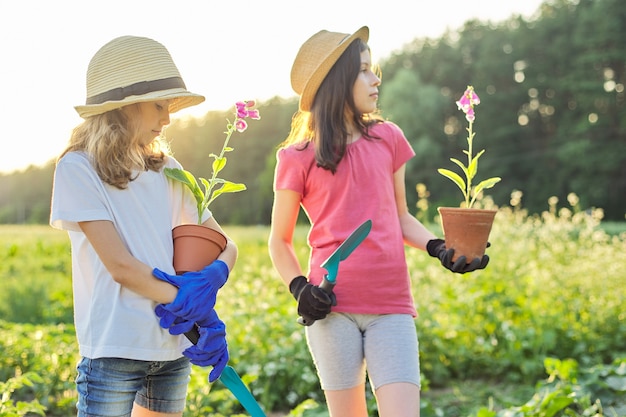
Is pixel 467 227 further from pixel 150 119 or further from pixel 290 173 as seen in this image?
pixel 150 119

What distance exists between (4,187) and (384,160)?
43.5 m

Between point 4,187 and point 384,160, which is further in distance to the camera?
point 4,187

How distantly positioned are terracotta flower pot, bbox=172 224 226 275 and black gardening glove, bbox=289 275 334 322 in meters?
0.33

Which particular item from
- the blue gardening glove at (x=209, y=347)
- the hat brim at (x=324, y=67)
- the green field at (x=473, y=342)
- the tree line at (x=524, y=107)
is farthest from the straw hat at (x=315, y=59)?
the tree line at (x=524, y=107)

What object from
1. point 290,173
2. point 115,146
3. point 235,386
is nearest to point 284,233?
point 290,173

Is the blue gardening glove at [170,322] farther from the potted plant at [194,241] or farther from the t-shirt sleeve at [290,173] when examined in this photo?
the t-shirt sleeve at [290,173]

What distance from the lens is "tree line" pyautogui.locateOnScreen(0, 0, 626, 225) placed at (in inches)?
1062

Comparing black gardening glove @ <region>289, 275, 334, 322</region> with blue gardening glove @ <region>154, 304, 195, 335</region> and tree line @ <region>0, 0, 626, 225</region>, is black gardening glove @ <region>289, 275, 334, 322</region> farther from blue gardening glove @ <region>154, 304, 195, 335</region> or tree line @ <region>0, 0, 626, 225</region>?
tree line @ <region>0, 0, 626, 225</region>

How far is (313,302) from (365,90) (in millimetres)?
700

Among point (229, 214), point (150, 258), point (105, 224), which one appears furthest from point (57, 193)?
point (229, 214)

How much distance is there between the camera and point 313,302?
6.92 feet

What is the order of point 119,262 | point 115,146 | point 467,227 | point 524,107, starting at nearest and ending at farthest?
point 119,262, point 115,146, point 467,227, point 524,107

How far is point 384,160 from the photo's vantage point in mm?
2354

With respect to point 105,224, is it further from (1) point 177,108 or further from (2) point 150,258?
(1) point 177,108
